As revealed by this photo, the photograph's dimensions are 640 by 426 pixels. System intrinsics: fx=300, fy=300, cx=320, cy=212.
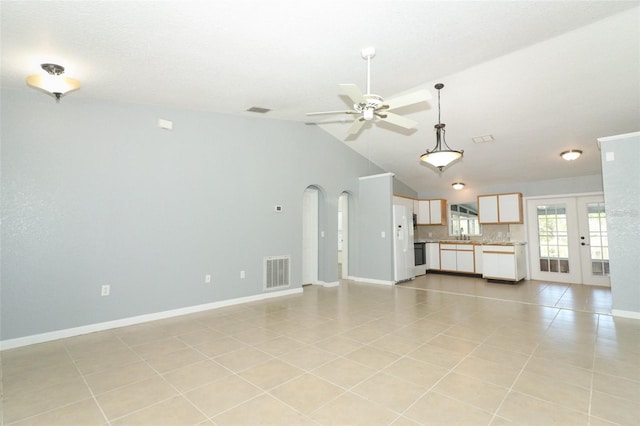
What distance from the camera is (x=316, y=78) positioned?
12.3ft

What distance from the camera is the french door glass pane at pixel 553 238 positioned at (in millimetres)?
6949

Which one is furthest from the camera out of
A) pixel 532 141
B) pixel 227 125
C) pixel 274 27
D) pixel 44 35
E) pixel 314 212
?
pixel 314 212

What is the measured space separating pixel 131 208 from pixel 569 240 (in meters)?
8.73

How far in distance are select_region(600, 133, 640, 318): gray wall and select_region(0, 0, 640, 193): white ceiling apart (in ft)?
2.38

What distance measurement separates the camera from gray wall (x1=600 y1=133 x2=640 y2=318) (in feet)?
13.9

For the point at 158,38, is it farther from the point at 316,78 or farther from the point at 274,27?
the point at 316,78

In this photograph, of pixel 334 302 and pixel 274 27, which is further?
pixel 334 302

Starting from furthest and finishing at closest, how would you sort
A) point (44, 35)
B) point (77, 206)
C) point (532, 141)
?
1. point (532, 141)
2. point (77, 206)
3. point (44, 35)

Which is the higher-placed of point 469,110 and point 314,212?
point 469,110

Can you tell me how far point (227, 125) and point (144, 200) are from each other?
5.86 ft

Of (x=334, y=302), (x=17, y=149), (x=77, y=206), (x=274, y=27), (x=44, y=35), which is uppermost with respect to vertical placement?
(x=274, y=27)

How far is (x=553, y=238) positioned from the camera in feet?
23.4

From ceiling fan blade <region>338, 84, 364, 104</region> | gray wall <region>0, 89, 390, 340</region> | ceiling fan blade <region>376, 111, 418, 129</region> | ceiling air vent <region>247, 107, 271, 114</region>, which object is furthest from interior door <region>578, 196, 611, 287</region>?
ceiling air vent <region>247, 107, 271, 114</region>

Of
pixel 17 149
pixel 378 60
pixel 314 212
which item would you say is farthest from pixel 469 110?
pixel 17 149
